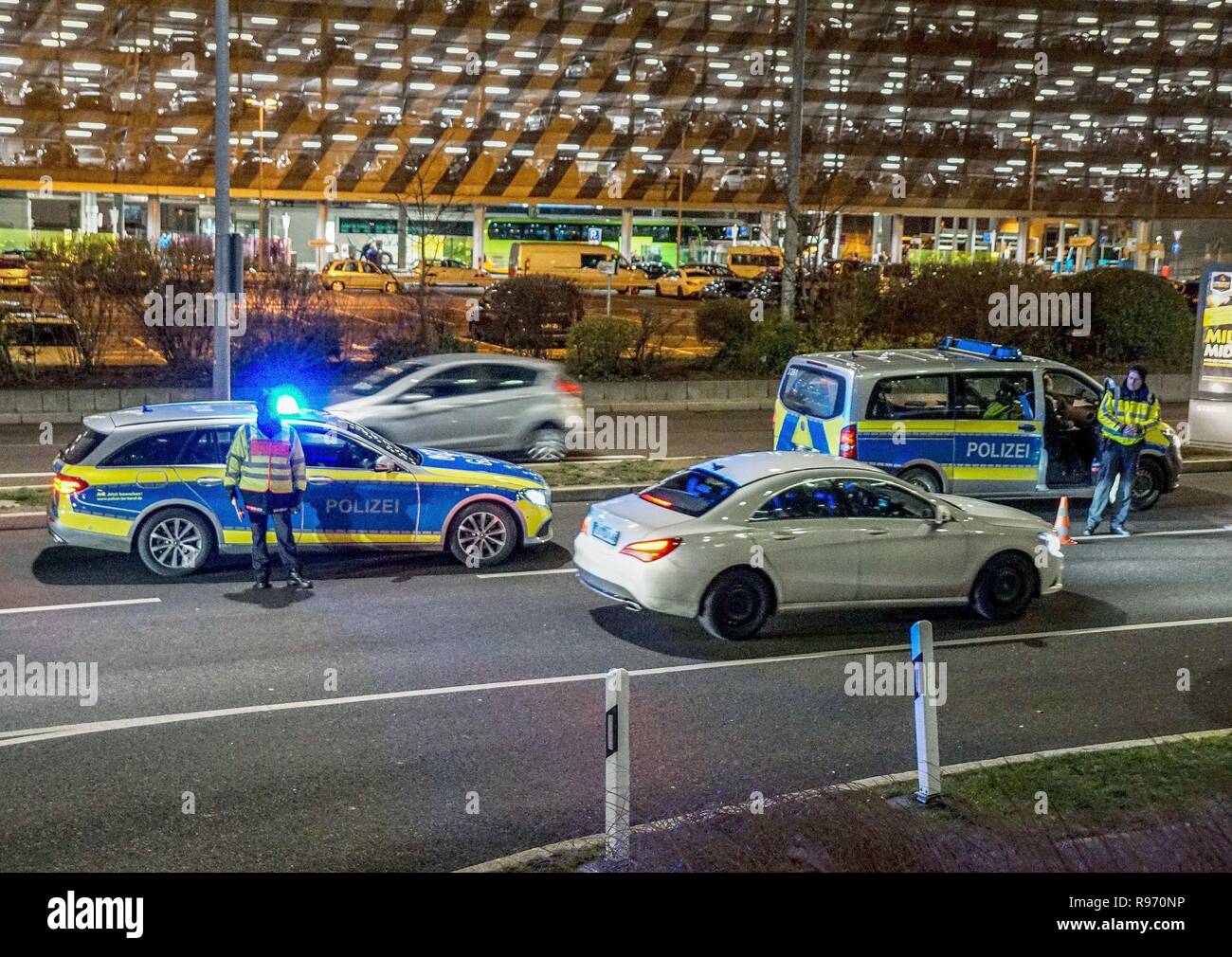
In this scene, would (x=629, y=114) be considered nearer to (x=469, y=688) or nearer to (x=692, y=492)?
(x=692, y=492)

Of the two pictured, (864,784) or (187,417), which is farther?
(187,417)

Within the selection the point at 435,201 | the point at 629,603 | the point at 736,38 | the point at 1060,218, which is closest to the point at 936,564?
the point at 629,603

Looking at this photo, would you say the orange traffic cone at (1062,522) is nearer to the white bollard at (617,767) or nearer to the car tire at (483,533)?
the car tire at (483,533)

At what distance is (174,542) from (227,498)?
603 mm

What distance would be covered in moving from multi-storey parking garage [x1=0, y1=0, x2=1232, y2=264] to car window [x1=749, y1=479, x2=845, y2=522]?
4674 cm

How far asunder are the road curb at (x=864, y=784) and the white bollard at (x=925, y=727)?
0.32 metres

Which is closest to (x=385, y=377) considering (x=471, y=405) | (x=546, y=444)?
(x=471, y=405)

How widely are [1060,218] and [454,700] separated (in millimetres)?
77029

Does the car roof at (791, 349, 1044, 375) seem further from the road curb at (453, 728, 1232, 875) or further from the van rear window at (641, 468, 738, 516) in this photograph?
the road curb at (453, 728, 1232, 875)

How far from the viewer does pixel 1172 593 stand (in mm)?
12734

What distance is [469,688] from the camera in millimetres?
9578

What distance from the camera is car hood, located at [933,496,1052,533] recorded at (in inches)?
459
